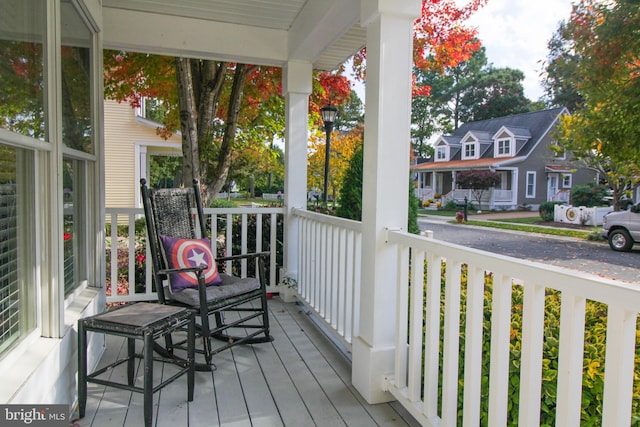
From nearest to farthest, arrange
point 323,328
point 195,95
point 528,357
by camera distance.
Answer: point 528,357 < point 323,328 < point 195,95

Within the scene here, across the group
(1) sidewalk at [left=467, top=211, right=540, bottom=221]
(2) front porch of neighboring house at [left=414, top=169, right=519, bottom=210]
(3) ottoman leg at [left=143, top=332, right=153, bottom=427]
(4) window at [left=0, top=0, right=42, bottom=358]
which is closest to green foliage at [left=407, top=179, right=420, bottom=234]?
(2) front porch of neighboring house at [left=414, top=169, right=519, bottom=210]

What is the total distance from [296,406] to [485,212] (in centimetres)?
133

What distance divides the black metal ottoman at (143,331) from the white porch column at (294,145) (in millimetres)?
1908

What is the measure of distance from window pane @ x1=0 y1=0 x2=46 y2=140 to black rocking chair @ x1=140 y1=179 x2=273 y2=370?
1118 millimetres

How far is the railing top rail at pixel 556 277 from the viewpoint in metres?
1.05

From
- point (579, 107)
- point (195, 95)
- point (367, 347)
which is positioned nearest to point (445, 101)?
point (579, 107)

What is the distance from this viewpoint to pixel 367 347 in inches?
91.1

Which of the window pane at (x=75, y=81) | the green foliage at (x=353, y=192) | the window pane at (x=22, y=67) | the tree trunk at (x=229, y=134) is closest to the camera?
the window pane at (x=22, y=67)

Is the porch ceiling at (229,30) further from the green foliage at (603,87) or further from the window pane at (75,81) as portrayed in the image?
the green foliage at (603,87)

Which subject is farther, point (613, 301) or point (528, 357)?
point (528, 357)

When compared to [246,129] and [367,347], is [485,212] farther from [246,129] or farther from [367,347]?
[246,129]

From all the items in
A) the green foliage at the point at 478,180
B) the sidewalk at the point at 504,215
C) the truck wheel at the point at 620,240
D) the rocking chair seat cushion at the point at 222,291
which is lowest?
the rocking chair seat cushion at the point at 222,291

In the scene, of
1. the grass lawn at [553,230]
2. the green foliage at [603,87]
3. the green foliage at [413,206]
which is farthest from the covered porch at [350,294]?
the green foliage at [413,206]

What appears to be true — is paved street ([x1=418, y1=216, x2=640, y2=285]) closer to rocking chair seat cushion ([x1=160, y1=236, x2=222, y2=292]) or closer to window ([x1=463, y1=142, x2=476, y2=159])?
window ([x1=463, y1=142, x2=476, y2=159])
